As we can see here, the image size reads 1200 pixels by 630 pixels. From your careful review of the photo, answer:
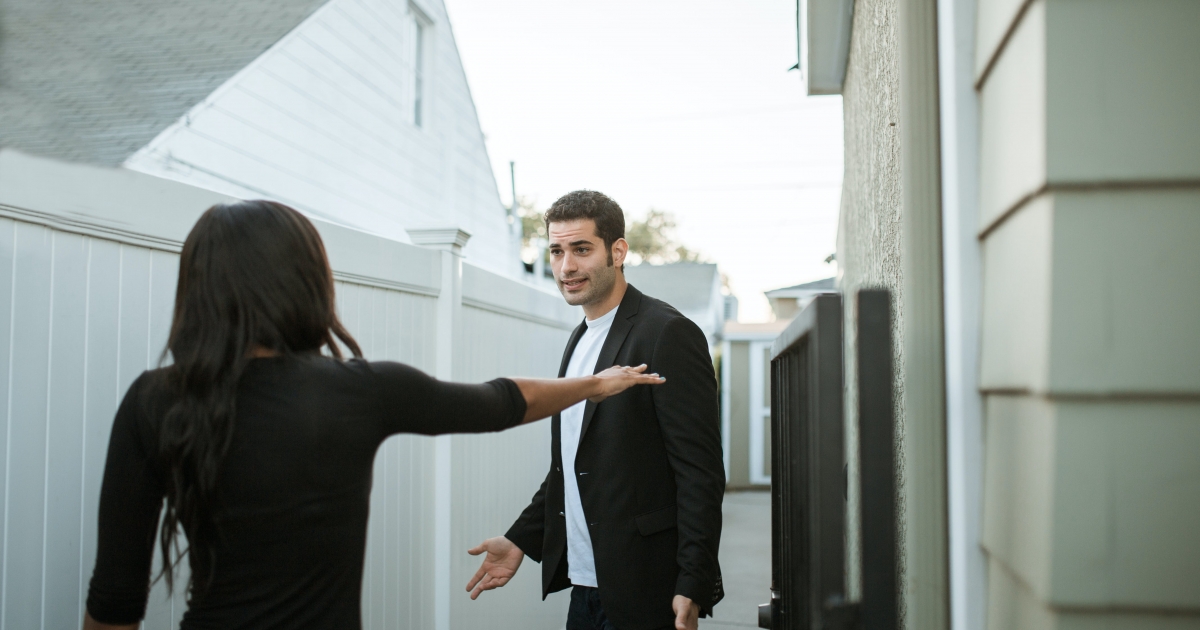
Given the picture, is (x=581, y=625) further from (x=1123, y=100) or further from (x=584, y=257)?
(x=1123, y=100)

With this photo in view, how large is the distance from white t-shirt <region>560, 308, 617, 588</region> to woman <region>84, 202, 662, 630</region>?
1.07m

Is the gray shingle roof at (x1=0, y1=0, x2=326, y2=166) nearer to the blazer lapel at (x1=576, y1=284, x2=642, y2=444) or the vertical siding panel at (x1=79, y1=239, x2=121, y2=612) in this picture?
the vertical siding panel at (x1=79, y1=239, x2=121, y2=612)

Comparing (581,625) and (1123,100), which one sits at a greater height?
(1123,100)

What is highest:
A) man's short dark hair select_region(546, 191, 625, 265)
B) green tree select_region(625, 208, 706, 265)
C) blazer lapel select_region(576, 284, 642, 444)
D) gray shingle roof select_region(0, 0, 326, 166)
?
green tree select_region(625, 208, 706, 265)

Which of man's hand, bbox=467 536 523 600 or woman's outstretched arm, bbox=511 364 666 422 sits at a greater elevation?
woman's outstretched arm, bbox=511 364 666 422

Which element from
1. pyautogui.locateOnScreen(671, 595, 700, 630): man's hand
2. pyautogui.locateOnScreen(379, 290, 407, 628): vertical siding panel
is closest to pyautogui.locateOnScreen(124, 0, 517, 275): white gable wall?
pyautogui.locateOnScreen(379, 290, 407, 628): vertical siding panel

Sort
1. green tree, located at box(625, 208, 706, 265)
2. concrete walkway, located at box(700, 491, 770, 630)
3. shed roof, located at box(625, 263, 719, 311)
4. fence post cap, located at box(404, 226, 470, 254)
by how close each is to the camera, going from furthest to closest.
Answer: green tree, located at box(625, 208, 706, 265)
shed roof, located at box(625, 263, 719, 311)
concrete walkway, located at box(700, 491, 770, 630)
fence post cap, located at box(404, 226, 470, 254)

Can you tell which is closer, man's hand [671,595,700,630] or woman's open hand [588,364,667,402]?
woman's open hand [588,364,667,402]

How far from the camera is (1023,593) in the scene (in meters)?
0.96

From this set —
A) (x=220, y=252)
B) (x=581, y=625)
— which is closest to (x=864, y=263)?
(x=581, y=625)

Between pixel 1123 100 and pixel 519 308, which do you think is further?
pixel 519 308

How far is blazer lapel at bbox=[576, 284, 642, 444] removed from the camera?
230cm

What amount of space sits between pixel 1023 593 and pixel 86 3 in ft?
28.8

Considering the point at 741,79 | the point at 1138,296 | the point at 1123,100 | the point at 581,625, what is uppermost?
the point at 741,79
